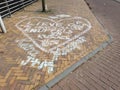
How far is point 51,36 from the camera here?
19.7 ft

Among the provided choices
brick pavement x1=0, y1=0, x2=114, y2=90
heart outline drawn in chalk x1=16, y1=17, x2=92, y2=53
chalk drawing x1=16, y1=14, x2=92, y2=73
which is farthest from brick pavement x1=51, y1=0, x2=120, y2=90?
heart outline drawn in chalk x1=16, y1=17, x2=92, y2=53

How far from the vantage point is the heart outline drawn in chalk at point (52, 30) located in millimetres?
5522

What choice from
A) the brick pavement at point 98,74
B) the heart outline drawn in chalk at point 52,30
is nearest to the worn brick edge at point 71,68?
the brick pavement at point 98,74

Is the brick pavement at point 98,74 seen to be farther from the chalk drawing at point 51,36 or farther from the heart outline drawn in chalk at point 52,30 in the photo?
the heart outline drawn in chalk at point 52,30

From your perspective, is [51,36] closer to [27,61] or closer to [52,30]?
[52,30]

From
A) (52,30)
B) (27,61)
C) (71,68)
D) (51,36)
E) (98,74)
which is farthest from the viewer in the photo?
(52,30)

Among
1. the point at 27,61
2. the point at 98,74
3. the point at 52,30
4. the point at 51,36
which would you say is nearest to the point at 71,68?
the point at 98,74

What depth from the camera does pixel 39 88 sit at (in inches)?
147

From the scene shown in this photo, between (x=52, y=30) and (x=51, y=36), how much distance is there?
1.85ft

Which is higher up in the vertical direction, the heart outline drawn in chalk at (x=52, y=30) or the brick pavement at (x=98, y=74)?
the brick pavement at (x=98, y=74)

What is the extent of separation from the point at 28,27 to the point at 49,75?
3.13 m

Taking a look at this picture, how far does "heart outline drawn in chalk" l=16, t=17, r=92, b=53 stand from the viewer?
5.52 metres

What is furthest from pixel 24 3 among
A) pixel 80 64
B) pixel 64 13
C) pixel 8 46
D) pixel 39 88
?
pixel 39 88

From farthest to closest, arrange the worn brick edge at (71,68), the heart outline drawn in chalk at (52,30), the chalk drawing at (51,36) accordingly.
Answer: the heart outline drawn in chalk at (52,30), the chalk drawing at (51,36), the worn brick edge at (71,68)
